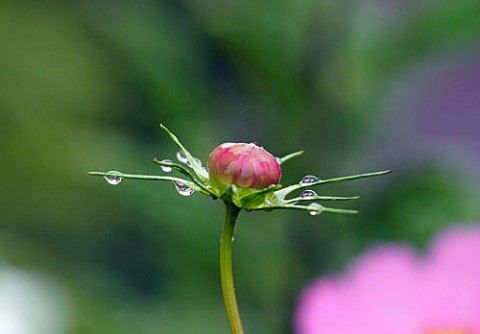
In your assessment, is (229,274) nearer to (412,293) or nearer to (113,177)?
(113,177)

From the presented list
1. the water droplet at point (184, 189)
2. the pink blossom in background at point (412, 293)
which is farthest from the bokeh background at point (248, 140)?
the water droplet at point (184, 189)

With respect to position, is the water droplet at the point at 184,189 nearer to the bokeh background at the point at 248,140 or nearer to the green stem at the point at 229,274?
the green stem at the point at 229,274

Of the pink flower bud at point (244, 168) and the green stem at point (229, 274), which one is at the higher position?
the pink flower bud at point (244, 168)

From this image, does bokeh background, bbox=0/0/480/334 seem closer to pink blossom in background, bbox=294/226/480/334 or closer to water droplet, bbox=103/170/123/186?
pink blossom in background, bbox=294/226/480/334

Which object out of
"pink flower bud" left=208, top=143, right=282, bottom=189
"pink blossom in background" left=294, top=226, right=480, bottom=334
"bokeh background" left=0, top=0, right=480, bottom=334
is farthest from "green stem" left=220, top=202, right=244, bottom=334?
"bokeh background" left=0, top=0, right=480, bottom=334

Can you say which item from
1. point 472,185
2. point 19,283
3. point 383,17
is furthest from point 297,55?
point 19,283

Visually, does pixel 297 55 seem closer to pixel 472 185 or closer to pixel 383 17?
pixel 383 17
